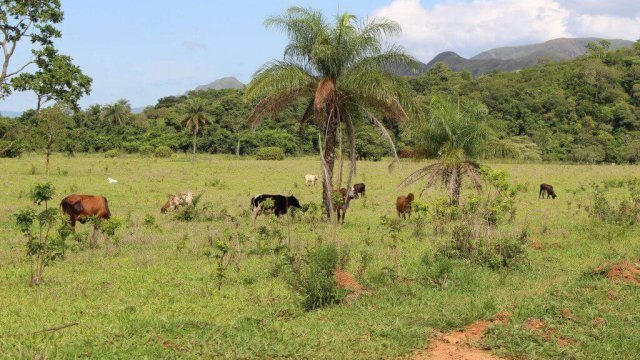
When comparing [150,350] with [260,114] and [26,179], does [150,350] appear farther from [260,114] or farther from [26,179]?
[26,179]

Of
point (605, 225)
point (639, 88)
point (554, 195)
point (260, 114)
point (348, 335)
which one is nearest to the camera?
point (348, 335)

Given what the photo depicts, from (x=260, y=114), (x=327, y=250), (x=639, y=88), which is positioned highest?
(x=639, y=88)

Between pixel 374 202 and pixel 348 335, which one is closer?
pixel 348 335

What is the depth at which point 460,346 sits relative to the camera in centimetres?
718

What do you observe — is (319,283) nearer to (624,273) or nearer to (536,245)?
(624,273)

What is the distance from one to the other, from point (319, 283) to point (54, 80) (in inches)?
515

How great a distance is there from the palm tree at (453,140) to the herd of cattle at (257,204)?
147 centimetres

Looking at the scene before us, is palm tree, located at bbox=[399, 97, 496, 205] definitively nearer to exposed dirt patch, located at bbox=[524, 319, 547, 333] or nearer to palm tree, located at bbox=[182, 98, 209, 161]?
exposed dirt patch, located at bbox=[524, 319, 547, 333]

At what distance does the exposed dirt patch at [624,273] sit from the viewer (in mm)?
10086

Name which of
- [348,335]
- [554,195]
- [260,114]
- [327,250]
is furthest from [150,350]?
[554,195]

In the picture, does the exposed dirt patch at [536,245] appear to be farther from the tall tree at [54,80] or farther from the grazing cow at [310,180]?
the grazing cow at [310,180]

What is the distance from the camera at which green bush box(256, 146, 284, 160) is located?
60.8 m

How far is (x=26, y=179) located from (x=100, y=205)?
55.7 feet

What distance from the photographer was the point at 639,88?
70.1 m
